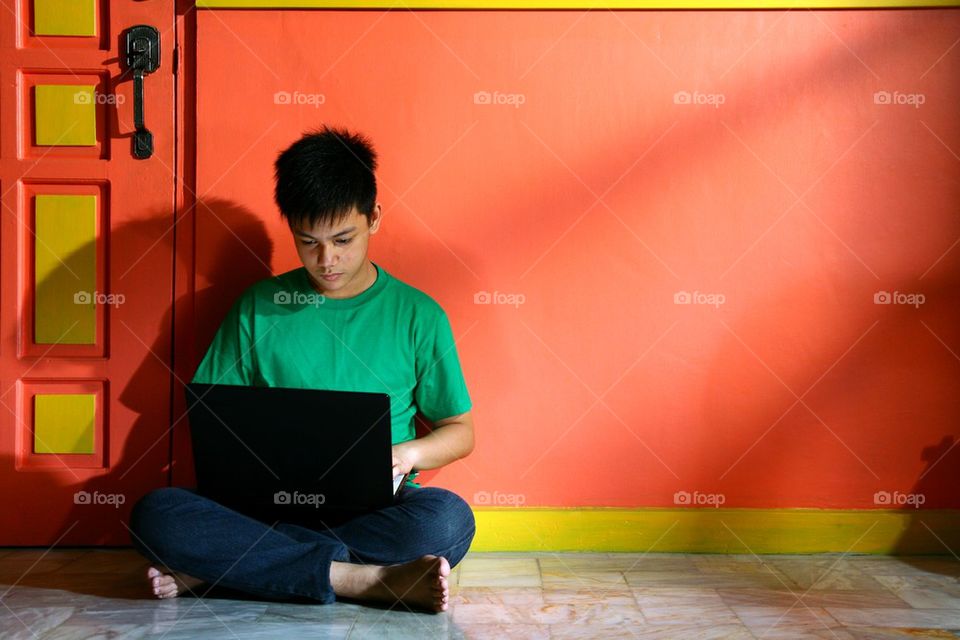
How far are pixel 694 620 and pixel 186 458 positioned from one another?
50.1 inches

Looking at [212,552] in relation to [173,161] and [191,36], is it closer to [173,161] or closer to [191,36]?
[173,161]

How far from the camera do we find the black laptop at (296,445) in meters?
1.74

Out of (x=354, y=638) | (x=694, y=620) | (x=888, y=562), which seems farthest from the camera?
(x=888, y=562)

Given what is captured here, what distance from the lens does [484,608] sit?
181 centimetres

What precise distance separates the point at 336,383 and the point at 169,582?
21.1 inches

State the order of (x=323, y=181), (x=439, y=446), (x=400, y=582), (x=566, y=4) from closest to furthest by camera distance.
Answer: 1. (x=400, y=582)
2. (x=323, y=181)
3. (x=439, y=446)
4. (x=566, y=4)

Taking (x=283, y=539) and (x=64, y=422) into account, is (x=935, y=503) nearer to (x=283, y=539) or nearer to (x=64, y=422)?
(x=283, y=539)

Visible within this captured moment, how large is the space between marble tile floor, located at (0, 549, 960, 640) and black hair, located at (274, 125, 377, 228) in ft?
2.60

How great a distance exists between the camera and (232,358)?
83.3 inches

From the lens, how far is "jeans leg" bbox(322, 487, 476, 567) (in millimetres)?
1864

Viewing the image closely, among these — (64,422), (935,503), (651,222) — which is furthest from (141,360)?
(935,503)

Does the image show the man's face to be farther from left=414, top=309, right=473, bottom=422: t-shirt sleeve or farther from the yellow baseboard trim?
the yellow baseboard trim

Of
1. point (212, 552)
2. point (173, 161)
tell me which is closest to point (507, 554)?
point (212, 552)

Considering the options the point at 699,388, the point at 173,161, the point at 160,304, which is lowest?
the point at 699,388
